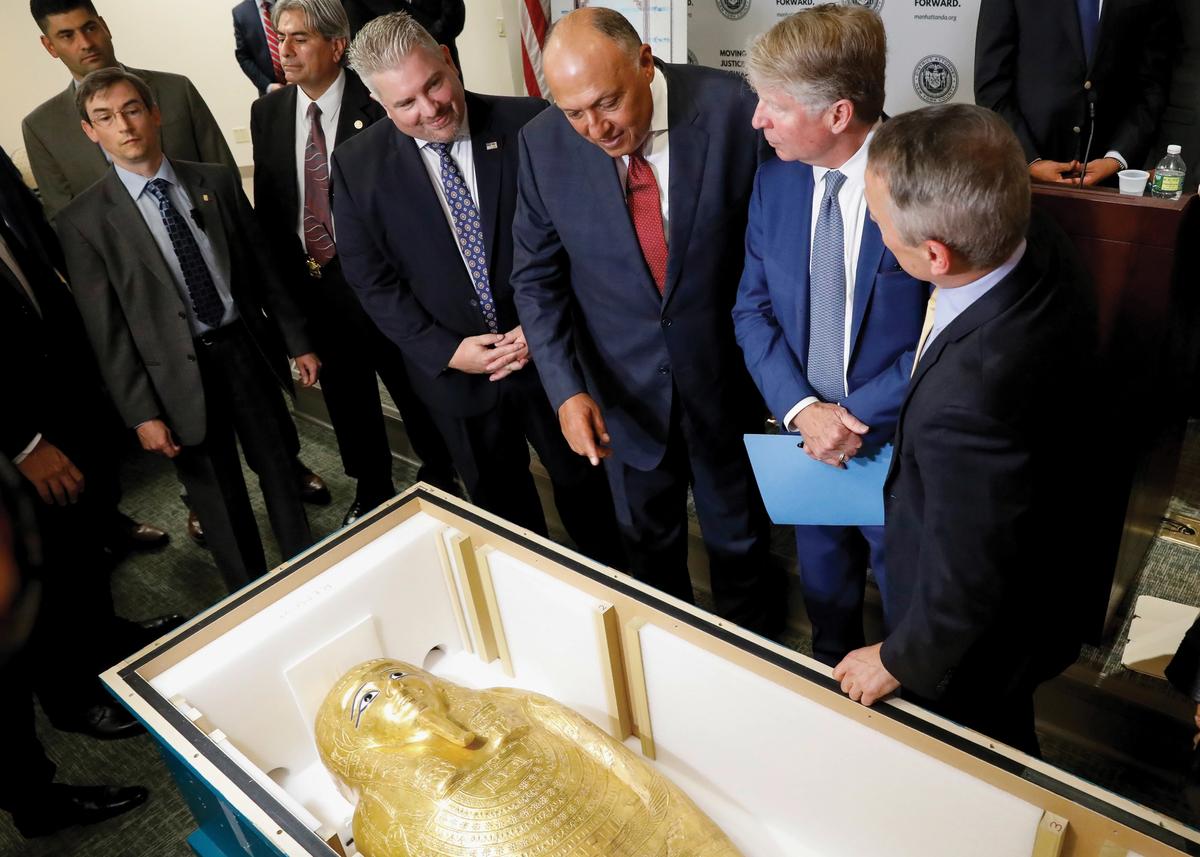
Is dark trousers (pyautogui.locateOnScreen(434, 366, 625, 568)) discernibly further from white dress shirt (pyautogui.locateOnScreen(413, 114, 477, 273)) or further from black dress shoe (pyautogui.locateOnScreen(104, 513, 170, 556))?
black dress shoe (pyautogui.locateOnScreen(104, 513, 170, 556))

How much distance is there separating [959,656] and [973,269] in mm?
551

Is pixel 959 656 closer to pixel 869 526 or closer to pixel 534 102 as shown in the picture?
pixel 869 526

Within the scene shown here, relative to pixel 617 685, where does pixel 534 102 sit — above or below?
above

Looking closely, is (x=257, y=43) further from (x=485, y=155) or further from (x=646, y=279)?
(x=646, y=279)

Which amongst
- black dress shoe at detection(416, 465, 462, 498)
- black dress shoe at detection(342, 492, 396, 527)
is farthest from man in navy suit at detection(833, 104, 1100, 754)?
black dress shoe at detection(342, 492, 396, 527)

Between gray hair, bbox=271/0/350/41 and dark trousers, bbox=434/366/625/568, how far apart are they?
110cm

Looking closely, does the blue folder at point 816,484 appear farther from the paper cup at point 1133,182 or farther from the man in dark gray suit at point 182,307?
the man in dark gray suit at point 182,307

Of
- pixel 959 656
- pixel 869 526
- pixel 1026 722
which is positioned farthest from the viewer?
pixel 869 526

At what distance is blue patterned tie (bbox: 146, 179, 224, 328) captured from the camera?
2.23 m

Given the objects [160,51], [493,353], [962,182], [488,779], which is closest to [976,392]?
[962,182]

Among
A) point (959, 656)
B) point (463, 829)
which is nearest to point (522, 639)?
point (463, 829)

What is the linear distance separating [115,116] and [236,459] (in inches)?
37.2

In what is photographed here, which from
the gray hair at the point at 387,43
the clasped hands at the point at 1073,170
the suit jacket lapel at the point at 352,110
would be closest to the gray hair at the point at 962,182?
the gray hair at the point at 387,43

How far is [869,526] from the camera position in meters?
1.75
